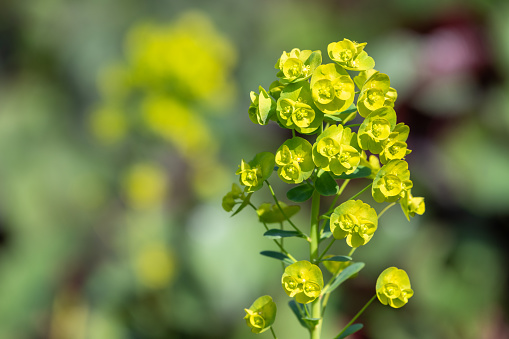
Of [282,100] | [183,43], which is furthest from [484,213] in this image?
[282,100]

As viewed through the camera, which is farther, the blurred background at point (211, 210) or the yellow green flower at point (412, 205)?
the blurred background at point (211, 210)

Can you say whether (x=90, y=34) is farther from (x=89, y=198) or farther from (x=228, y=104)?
(x=228, y=104)

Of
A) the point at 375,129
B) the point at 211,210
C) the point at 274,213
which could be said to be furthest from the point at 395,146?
the point at 211,210

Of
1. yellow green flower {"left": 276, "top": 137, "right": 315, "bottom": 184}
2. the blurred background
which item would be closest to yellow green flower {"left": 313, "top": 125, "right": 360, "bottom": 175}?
yellow green flower {"left": 276, "top": 137, "right": 315, "bottom": 184}

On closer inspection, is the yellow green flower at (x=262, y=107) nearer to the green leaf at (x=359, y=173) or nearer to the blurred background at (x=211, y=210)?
the green leaf at (x=359, y=173)

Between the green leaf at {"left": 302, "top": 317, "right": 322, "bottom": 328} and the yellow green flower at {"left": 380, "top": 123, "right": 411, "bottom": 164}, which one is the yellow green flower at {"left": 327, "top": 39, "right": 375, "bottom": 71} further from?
the green leaf at {"left": 302, "top": 317, "right": 322, "bottom": 328}

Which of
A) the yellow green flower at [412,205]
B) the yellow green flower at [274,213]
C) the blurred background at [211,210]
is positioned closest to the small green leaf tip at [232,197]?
the yellow green flower at [274,213]
